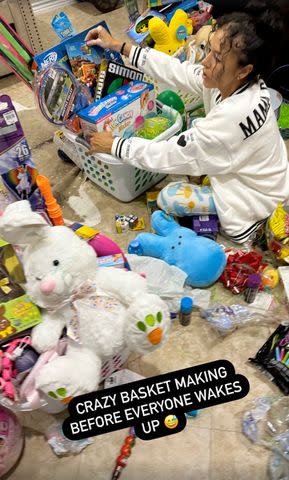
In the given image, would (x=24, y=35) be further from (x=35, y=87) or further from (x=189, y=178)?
(x=189, y=178)

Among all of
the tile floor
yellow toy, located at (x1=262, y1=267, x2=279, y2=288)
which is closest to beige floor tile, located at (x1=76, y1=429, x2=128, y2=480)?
the tile floor

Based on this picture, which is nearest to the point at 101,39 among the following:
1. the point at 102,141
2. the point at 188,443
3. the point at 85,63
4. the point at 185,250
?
the point at 85,63

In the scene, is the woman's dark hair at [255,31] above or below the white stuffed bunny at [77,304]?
above

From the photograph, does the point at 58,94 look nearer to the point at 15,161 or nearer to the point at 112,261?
the point at 15,161

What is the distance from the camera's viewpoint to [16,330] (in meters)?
0.81

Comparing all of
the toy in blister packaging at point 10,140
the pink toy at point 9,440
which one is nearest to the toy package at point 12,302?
the pink toy at point 9,440

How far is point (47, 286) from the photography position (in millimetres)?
755

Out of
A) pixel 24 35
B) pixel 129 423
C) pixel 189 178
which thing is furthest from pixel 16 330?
pixel 24 35

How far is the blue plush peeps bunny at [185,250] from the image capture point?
1.18m

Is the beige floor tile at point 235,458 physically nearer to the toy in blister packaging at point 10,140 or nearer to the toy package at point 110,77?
the toy in blister packaging at point 10,140

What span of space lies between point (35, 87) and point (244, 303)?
3.04ft

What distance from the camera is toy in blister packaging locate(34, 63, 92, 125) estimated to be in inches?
49.7

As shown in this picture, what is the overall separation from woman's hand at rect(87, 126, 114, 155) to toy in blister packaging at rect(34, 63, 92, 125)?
0.44 ft

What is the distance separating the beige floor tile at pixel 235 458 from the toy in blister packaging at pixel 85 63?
1163 millimetres
